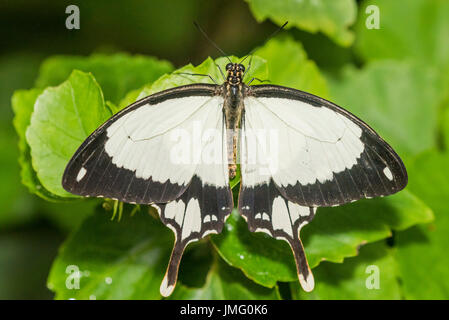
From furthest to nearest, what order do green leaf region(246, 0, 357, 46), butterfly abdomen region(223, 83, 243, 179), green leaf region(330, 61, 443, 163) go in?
green leaf region(330, 61, 443, 163) → green leaf region(246, 0, 357, 46) → butterfly abdomen region(223, 83, 243, 179)

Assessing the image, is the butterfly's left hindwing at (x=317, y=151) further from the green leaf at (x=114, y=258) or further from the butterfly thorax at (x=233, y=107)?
the green leaf at (x=114, y=258)

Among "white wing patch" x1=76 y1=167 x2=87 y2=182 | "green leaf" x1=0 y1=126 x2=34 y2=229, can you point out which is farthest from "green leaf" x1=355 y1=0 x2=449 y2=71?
"green leaf" x1=0 y1=126 x2=34 y2=229

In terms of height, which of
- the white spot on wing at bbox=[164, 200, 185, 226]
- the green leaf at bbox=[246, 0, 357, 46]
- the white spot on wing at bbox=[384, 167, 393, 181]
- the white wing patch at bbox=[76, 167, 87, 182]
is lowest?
the white spot on wing at bbox=[164, 200, 185, 226]

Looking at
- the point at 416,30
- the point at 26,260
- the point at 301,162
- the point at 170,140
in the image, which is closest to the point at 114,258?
the point at 170,140

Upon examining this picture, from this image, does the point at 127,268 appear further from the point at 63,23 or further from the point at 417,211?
the point at 63,23

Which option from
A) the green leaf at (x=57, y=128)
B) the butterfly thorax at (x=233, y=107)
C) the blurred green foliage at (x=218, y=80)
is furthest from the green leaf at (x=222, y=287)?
the green leaf at (x=57, y=128)

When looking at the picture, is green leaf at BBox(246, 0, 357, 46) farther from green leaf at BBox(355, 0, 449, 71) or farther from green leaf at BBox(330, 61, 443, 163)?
green leaf at BBox(355, 0, 449, 71)

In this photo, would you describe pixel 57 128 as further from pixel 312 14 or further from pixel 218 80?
pixel 312 14

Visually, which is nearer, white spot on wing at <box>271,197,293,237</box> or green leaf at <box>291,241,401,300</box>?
white spot on wing at <box>271,197,293,237</box>
